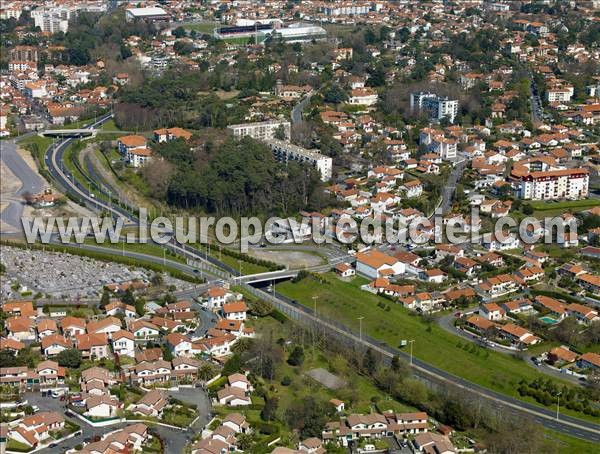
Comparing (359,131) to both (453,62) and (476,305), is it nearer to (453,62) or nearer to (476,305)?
(453,62)

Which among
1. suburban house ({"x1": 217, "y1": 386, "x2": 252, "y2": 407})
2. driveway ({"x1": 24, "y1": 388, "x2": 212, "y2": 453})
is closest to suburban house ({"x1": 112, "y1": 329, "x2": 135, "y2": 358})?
driveway ({"x1": 24, "y1": 388, "x2": 212, "y2": 453})

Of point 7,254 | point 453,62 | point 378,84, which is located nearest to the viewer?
point 7,254

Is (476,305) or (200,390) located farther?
(476,305)

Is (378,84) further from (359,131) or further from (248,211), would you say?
(248,211)

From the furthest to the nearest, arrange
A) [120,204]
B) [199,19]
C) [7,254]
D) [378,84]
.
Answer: [199,19]
[378,84]
[120,204]
[7,254]

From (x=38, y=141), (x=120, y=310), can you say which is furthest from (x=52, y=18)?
(x=120, y=310)

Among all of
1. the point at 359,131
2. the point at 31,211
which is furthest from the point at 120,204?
the point at 359,131
